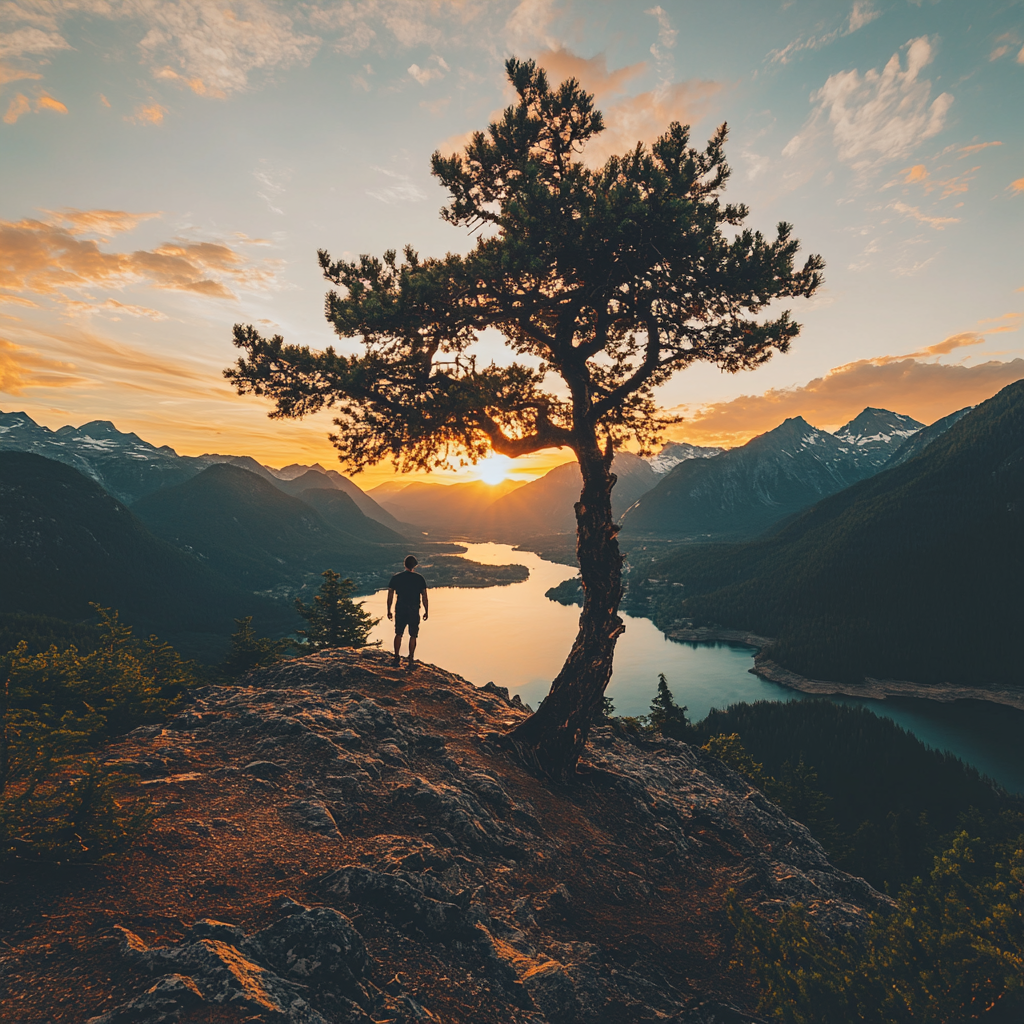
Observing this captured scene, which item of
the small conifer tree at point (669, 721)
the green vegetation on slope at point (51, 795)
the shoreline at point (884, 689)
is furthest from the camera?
the shoreline at point (884, 689)

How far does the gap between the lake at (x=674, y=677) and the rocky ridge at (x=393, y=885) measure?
8882 cm

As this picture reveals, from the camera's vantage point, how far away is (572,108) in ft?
40.8

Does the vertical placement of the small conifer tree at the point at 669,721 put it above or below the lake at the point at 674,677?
above

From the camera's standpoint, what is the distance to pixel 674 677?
5630 inches

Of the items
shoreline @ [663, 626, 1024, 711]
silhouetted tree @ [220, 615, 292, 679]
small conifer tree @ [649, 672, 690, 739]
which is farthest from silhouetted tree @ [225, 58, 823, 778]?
shoreline @ [663, 626, 1024, 711]

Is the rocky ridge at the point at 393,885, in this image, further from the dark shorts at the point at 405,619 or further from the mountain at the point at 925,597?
the mountain at the point at 925,597

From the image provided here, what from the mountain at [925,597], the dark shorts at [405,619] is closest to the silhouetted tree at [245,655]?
the dark shorts at [405,619]

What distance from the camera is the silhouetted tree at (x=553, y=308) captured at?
11461 millimetres

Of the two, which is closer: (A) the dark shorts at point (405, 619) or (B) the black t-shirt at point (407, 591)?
(A) the dark shorts at point (405, 619)

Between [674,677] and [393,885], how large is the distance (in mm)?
150595

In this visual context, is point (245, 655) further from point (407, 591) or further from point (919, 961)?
point (919, 961)

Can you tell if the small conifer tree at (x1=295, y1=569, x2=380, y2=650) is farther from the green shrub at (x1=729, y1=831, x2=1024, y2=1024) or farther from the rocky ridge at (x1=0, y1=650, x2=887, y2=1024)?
the green shrub at (x1=729, y1=831, x2=1024, y2=1024)

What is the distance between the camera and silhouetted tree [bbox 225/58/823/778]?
37.6 feet

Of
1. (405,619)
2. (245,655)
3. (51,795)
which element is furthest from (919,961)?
(245,655)
